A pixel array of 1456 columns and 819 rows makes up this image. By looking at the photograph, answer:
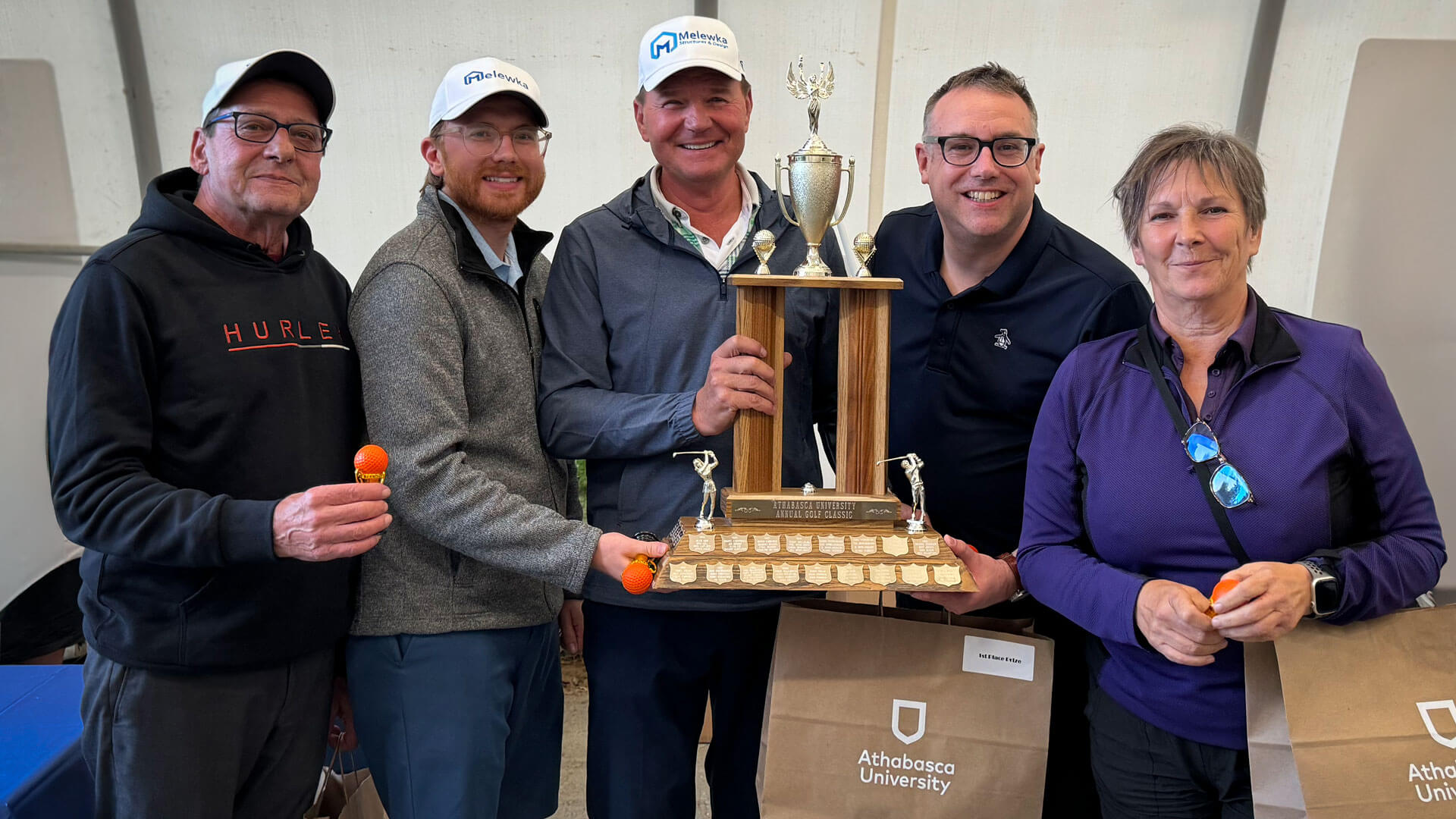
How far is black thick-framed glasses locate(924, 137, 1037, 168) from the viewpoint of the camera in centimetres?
183

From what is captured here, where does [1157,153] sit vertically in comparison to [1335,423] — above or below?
above

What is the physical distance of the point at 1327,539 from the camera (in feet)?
4.52

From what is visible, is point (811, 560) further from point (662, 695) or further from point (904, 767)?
point (662, 695)

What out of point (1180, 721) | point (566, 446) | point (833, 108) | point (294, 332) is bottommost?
point (1180, 721)

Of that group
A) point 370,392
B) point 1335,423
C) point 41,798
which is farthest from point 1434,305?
point 41,798

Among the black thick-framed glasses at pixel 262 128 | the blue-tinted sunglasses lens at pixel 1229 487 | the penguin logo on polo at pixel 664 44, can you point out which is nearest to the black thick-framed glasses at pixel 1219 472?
the blue-tinted sunglasses lens at pixel 1229 487

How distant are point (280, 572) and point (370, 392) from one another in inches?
15.0

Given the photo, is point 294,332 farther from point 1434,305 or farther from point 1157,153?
point 1434,305

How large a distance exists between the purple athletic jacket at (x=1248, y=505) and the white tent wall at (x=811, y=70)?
2.37 metres

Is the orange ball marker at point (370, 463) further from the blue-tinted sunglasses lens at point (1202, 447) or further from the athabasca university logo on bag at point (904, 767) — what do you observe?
the blue-tinted sunglasses lens at point (1202, 447)

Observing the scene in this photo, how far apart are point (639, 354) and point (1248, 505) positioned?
3.89 ft

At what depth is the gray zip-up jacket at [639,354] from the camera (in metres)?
1.83

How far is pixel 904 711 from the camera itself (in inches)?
62.5

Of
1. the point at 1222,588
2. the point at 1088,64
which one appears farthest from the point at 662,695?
the point at 1088,64
